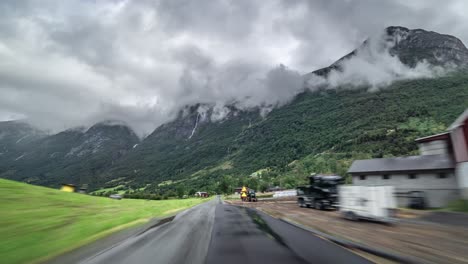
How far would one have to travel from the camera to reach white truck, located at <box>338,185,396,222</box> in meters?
15.1

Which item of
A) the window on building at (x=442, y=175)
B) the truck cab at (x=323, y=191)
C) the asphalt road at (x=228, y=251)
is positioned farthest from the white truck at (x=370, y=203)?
the window on building at (x=442, y=175)

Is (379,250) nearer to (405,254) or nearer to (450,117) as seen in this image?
(405,254)

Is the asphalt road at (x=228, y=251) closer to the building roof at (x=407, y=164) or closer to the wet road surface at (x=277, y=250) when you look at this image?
the wet road surface at (x=277, y=250)

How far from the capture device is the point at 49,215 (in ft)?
45.3

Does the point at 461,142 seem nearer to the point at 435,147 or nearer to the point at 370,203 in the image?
the point at 435,147

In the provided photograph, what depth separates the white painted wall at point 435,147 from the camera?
36969 millimetres

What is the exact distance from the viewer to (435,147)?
37.9m

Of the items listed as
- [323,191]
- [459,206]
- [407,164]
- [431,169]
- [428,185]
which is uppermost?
[407,164]

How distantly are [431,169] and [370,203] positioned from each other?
83.5 ft

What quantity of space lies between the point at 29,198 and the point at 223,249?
14.7 metres

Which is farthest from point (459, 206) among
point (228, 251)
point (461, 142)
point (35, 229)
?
point (35, 229)

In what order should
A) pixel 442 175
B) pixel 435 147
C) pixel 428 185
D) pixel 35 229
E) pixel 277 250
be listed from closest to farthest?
pixel 277 250 < pixel 35 229 < pixel 442 175 < pixel 428 185 < pixel 435 147

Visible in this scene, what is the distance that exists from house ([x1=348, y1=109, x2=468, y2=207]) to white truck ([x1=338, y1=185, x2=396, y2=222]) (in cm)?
1272

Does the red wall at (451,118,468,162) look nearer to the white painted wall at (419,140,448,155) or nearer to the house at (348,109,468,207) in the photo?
the house at (348,109,468,207)
